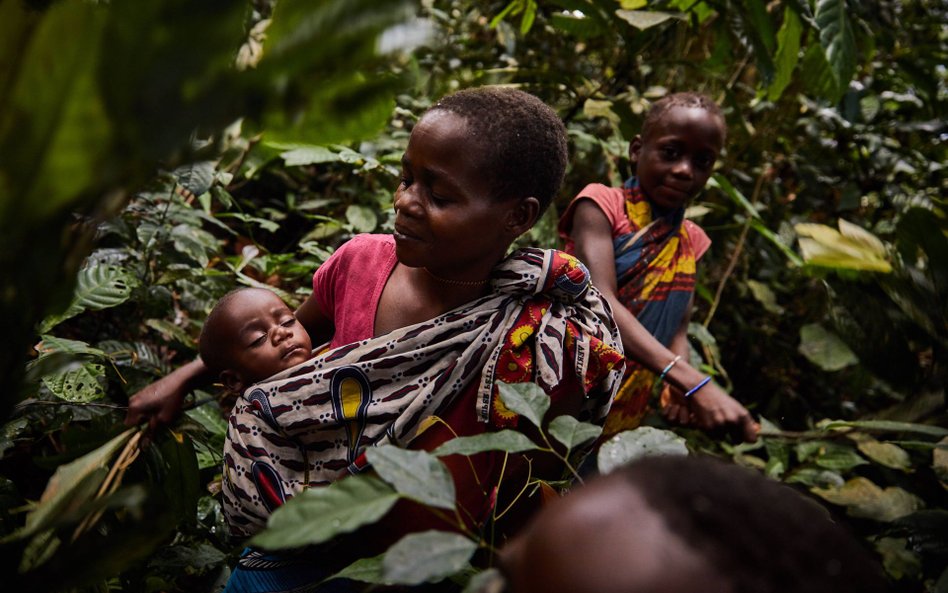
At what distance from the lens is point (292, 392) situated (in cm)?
97

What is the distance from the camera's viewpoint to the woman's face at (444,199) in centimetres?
100

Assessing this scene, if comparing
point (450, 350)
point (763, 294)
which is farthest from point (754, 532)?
point (763, 294)

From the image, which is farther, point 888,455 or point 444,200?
point 888,455

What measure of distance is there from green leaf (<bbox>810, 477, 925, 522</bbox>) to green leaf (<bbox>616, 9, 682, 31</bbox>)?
1.25 meters

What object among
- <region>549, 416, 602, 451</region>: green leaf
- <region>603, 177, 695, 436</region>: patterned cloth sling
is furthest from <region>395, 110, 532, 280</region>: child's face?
<region>603, 177, 695, 436</region>: patterned cloth sling

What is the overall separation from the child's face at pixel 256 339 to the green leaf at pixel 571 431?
21.6 inches

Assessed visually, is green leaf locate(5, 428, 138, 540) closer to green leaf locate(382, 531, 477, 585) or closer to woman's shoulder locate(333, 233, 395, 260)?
green leaf locate(382, 531, 477, 585)

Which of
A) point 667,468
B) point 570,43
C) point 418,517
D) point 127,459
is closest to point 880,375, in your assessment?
point 667,468

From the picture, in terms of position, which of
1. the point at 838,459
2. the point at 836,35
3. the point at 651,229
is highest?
the point at 836,35

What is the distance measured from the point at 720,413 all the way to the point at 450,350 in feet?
2.06

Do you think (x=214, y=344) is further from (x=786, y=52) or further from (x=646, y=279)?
(x=786, y=52)

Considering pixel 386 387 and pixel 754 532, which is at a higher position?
pixel 754 532

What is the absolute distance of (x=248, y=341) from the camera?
1.08 meters

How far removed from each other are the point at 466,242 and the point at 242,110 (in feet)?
2.29
